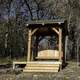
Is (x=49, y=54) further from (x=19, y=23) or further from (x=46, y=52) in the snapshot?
(x=19, y=23)

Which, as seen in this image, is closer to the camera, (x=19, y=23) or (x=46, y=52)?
(x=46, y=52)

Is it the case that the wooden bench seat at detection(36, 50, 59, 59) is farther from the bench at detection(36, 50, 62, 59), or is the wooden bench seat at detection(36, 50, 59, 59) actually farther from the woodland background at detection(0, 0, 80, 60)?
the woodland background at detection(0, 0, 80, 60)

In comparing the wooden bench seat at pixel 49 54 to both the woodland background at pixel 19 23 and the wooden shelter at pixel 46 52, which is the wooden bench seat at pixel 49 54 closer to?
the wooden shelter at pixel 46 52

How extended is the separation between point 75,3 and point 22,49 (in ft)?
41.1

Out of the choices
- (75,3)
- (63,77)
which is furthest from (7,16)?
(63,77)

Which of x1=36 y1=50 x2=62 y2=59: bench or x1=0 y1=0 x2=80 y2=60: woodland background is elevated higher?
x1=0 y1=0 x2=80 y2=60: woodland background

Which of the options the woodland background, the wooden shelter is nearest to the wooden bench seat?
the wooden shelter

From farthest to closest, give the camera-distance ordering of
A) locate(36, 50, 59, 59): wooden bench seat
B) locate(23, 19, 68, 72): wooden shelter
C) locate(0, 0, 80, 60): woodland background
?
1. locate(0, 0, 80, 60): woodland background
2. locate(36, 50, 59, 59): wooden bench seat
3. locate(23, 19, 68, 72): wooden shelter

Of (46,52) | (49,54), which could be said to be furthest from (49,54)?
(46,52)

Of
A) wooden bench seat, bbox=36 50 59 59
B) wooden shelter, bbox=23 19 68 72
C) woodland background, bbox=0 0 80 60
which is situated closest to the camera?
wooden shelter, bbox=23 19 68 72

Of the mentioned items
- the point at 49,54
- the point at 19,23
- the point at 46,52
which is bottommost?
the point at 49,54

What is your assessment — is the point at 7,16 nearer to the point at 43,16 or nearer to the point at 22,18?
the point at 22,18

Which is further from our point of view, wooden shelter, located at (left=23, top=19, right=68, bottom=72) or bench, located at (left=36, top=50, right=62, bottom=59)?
bench, located at (left=36, top=50, right=62, bottom=59)

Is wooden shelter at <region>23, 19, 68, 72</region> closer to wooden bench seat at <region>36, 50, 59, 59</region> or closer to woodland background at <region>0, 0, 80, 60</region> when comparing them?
wooden bench seat at <region>36, 50, 59, 59</region>
